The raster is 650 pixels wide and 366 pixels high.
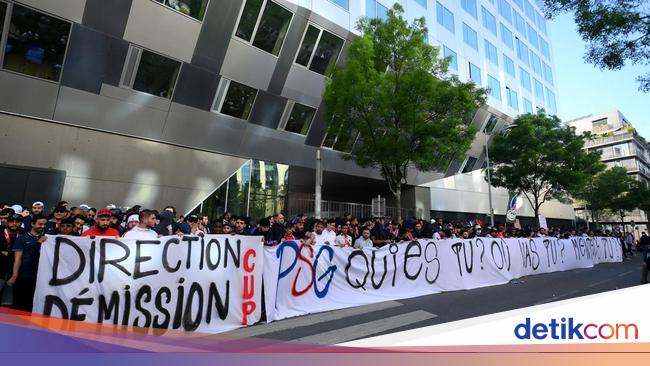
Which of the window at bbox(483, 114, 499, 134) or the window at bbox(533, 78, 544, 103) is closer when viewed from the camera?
the window at bbox(483, 114, 499, 134)

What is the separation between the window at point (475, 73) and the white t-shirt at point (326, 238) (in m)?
23.7

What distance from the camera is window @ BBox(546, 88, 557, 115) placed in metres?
42.3

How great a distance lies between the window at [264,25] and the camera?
1556 centimetres

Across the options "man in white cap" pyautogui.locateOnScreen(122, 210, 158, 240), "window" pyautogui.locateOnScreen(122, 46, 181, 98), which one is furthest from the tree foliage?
"man in white cap" pyautogui.locateOnScreen(122, 210, 158, 240)

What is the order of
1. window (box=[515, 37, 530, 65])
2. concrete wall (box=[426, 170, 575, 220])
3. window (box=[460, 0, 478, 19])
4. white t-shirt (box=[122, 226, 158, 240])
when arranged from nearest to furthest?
1. white t-shirt (box=[122, 226, 158, 240])
2. concrete wall (box=[426, 170, 575, 220])
3. window (box=[460, 0, 478, 19])
4. window (box=[515, 37, 530, 65])

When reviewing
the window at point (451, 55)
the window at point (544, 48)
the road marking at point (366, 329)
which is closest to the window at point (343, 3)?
the window at point (451, 55)

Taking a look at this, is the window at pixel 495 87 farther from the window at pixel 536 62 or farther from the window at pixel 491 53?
the window at pixel 536 62

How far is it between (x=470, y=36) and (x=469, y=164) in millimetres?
10115

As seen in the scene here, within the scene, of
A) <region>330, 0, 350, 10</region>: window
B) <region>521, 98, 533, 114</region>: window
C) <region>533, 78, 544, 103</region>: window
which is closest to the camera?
<region>330, 0, 350, 10</region>: window

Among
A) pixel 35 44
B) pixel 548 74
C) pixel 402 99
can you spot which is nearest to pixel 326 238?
pixel 402 99

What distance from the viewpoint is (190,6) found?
46.7ft

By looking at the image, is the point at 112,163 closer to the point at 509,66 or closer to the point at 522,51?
the point at 509,66

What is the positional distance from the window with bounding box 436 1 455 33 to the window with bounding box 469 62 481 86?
3.26 m

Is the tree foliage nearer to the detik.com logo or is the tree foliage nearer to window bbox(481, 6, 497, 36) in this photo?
window bbox(481, 6, 497, 36)
